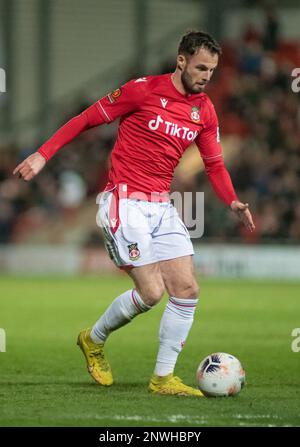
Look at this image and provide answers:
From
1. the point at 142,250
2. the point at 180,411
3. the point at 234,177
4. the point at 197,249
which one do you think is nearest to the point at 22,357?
the point at 142,250

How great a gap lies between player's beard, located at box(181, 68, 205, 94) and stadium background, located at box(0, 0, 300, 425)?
732cm

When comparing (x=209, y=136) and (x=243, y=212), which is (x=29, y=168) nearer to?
(x=209, y=136)

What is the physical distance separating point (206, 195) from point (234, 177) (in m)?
0.70

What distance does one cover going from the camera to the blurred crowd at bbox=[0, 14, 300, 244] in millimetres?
21609

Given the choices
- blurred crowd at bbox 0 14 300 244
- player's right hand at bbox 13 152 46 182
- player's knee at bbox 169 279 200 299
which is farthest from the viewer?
blurred crowd at bbox 0 14 300 244

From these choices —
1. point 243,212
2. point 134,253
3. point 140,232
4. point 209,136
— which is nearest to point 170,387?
point 134,253

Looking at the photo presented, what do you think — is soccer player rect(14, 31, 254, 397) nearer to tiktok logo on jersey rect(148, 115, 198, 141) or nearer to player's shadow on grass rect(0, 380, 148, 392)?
tiktok logo on jersey rect(148, 115, 198, 141)

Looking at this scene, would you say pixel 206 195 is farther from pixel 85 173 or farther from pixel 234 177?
pixel 85 173

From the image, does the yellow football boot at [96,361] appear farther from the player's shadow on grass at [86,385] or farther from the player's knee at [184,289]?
the player's knee at [184,289]

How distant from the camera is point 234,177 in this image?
2245cm

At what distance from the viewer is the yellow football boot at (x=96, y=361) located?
805 cm

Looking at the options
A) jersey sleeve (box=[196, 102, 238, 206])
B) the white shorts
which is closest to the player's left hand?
jersey sleeve (box=[196, 102, 238, 206])

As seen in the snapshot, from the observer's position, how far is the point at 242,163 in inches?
892

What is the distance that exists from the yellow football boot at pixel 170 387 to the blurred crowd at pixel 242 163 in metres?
13.7
